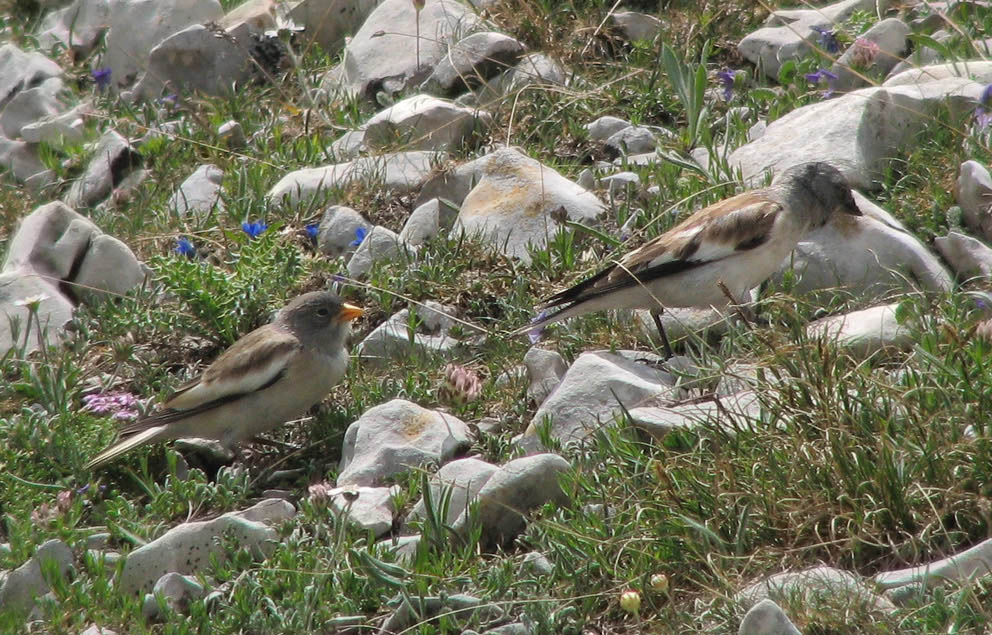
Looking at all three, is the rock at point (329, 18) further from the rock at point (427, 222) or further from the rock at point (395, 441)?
the rock at point (395, 441)

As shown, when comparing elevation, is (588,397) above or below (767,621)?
below

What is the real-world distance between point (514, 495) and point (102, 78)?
6036mm

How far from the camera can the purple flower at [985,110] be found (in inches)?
255

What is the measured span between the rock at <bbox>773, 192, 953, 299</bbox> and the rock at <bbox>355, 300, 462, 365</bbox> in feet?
5.61

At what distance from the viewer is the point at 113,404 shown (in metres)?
6.34

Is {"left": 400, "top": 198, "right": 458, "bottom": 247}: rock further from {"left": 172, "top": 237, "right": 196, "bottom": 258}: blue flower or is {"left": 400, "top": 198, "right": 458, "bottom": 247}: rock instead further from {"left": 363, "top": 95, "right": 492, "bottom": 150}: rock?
{"left": 172, "top": 237, "right": 196, "bottom": 258}: blue flower

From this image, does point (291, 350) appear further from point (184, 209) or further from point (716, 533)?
point (716, 533)

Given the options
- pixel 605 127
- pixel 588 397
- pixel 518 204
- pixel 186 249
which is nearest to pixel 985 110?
pixel 605 127

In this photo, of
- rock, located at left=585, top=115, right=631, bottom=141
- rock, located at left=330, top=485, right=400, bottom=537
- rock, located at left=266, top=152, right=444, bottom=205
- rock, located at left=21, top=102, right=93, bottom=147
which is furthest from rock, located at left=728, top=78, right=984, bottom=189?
rock, located at left=21, top=102, right=93, bottom=147

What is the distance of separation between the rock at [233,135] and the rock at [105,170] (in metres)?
0.59

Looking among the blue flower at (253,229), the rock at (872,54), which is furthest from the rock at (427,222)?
the rock at (872,54)

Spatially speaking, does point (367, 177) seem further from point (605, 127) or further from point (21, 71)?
point (21, 71)

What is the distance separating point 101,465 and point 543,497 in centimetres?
226

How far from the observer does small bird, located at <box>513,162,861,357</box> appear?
5965 mm
